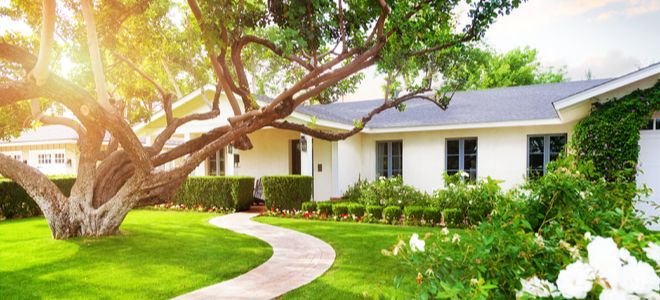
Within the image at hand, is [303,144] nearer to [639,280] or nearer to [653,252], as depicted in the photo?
[653,252]

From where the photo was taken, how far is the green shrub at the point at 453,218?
9664 mm

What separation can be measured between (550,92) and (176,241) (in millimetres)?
14508

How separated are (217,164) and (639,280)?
16887mm

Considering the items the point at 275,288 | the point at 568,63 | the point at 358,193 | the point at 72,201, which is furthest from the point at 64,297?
the point at 568,63

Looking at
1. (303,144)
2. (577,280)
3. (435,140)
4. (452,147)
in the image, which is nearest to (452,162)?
(452,147)

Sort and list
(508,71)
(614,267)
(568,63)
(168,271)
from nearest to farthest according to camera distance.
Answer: (614,267) → (168,271) → (508,71) → (568,63)

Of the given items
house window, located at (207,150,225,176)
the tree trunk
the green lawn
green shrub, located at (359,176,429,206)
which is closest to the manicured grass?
the tree trunk

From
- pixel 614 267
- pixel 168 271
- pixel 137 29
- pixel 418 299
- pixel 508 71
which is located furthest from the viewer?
pixel 508 71

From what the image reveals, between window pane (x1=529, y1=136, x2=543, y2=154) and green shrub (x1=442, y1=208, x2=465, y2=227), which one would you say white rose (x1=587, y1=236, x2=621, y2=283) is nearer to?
green shrub (x1=442, y1=208, x2=465, y2=227)

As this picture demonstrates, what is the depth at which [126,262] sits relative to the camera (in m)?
6.42

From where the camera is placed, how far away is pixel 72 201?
8219mm

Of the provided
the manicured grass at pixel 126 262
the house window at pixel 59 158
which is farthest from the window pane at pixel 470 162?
the house window at pixel 59 158

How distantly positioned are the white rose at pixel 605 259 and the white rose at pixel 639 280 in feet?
0.07

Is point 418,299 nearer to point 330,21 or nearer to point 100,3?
point 330,21
